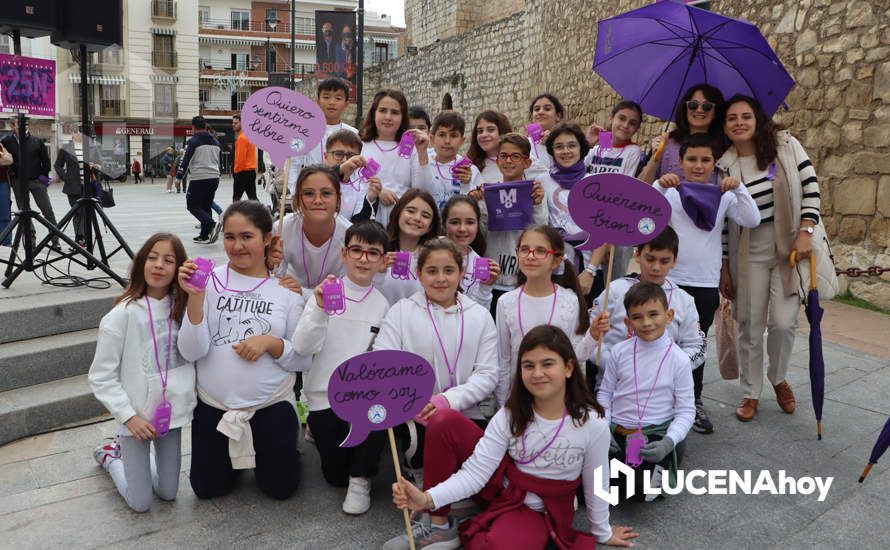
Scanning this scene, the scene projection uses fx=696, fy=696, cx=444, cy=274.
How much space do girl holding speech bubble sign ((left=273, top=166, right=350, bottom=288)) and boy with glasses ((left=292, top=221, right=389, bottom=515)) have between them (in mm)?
348

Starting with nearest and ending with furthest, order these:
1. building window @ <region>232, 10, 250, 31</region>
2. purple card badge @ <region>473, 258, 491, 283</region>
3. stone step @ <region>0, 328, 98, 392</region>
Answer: purple card badge @ <region>473, 258, 491, 283</region>
stone step @ <region>0, 328, 98, 392</region>
building window @ <region>232, 10, 250, 31</region>

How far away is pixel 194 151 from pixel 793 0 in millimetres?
6841

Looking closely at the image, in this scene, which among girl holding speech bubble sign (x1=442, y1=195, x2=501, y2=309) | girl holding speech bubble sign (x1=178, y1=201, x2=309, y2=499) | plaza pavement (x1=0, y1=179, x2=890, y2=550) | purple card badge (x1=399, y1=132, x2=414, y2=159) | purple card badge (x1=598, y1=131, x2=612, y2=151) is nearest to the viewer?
plaza pavement (x1=0, y1=179, x2=890, y2=550)

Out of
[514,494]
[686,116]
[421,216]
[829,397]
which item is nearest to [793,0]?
[686,116]

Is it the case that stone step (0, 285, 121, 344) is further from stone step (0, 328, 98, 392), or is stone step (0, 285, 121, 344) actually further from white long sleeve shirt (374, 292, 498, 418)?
white long sleeve shirt (374, 292, 498, 418)

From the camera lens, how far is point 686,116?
13.1ft

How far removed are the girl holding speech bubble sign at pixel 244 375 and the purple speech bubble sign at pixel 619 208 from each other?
137cm

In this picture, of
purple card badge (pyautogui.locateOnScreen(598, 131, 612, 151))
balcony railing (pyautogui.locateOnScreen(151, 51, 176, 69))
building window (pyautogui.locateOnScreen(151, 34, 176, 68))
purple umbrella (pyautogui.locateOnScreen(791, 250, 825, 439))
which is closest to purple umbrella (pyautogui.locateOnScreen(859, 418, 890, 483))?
purple umbrella (pyautogui.locateOnScreen(791, 250, 825, 439))

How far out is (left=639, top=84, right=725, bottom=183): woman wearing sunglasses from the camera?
12.7 ft

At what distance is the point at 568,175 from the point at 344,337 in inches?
68.6

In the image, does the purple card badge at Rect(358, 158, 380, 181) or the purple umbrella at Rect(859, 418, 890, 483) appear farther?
the purple card badge at Rect(358, 158, 380, 181)

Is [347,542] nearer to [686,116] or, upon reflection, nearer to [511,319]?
[511,319]

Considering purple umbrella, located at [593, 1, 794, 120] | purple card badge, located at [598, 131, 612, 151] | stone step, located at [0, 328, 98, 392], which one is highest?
purple umbrella, located at [593, 1, 794, 120]

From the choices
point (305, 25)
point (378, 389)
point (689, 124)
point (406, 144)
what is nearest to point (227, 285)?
point (378, 389)
